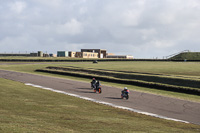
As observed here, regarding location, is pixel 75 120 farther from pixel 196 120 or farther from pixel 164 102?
pixel 164 102

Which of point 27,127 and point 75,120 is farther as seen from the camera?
point 75,120

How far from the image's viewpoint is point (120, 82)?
3309 cm

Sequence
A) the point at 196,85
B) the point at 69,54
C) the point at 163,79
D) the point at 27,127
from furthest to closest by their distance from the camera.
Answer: the point at 69,54, the point at 163,79, the point at 196,85, the point at 27,127

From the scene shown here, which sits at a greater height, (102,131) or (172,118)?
(102,131)

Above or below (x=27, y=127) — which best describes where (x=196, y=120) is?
below

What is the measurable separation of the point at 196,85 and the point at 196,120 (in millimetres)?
13594

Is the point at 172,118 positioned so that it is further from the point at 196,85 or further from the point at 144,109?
the point at 196,85

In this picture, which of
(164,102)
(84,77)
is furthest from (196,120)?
(84,77)

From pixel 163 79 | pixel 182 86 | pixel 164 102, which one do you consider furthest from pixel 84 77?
pixel 164 102

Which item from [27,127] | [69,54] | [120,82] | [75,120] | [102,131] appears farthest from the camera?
[69,54]

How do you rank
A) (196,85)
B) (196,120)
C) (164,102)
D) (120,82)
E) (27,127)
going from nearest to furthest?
1. (27,127)
2. (196,120)
3. (164,102)
4. (196,85)
5. (120,82)

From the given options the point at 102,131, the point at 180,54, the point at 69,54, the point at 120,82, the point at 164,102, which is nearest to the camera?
the point at 102,131

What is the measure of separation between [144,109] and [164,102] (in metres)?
3.64

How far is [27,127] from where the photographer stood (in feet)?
26.6
